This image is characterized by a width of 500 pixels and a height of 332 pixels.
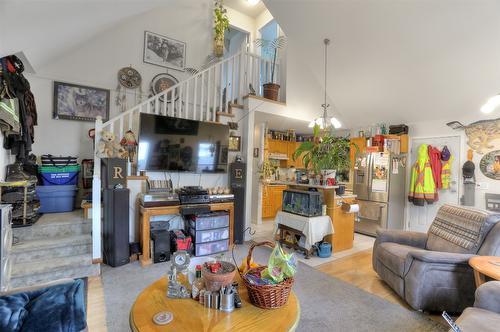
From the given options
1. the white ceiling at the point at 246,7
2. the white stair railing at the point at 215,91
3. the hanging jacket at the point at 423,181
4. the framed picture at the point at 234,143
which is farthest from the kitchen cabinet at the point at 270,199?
the white ceiling at the point at 246,7

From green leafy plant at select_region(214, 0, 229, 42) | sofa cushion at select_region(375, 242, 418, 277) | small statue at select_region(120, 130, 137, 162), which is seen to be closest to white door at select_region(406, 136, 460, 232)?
sofa cushion at select_region(375, 242, 418, 277)

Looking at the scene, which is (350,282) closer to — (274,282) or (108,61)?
(274,282)

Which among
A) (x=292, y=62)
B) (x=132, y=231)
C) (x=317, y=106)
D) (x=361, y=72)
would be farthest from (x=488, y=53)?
(x=132, y=231)

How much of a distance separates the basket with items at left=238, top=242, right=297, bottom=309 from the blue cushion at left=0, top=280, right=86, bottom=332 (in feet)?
2.59

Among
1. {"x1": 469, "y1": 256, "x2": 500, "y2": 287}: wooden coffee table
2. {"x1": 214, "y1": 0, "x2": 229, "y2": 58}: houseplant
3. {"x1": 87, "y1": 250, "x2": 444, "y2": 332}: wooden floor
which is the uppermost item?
{"x1": 214, "y1": 0, "x2": 229, "y2": 58}: houseplant

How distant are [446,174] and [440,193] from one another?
1.20 ft

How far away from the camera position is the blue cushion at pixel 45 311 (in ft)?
3.31

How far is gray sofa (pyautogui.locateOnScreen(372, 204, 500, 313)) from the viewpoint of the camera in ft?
7.17

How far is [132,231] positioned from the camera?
347cm

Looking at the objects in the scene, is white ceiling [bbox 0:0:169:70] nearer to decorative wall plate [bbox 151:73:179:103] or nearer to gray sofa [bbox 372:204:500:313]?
decorative wall plate [bbox 151:73:179:103]

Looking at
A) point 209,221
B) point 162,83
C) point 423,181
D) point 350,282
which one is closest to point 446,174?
point 423,181

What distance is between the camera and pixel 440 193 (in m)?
4.37

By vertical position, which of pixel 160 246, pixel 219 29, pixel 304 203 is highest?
pixel 219 29

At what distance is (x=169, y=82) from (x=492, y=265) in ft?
16.7
